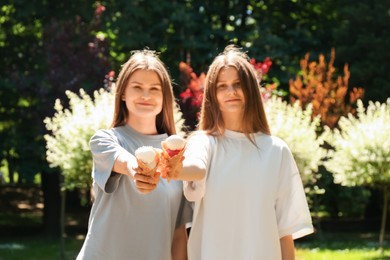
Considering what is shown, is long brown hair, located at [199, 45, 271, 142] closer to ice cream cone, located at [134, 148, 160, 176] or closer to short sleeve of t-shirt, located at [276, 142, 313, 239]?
short sleeve of t-shirt, located at [276, 142, 313, 239]

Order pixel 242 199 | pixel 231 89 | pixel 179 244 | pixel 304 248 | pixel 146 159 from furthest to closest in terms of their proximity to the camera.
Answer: pixel 304 248
pixel 179 244
pixel 231 89
pixel 242 199
pixel 146 159

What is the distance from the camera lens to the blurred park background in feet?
39.0

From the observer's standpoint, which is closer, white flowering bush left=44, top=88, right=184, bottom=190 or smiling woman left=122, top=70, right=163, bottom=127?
smiling woman left=122, top=70, right=163, bottom=127

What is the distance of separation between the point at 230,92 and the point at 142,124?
17.3 inches

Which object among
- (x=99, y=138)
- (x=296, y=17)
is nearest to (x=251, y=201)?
(x=99, y=138)

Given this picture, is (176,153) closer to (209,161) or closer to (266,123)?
(209,161)

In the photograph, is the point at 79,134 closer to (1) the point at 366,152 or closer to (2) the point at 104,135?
(1) the point at 366,152

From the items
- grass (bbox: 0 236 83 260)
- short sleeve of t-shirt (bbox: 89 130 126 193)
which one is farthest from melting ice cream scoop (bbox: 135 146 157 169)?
grass (bbox: 0 236 83 260)

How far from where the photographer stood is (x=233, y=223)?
2.83 meters

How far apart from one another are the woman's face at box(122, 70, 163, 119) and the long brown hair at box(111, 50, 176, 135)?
0.03m

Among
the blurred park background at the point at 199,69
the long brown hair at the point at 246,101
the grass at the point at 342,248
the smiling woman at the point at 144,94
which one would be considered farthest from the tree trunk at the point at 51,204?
the long brown hair at the point at 246,101

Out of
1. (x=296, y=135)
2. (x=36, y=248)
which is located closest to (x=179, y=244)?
(x=296, y=135)

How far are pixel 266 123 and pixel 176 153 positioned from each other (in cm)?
65

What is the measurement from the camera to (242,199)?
284cm
